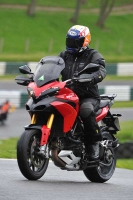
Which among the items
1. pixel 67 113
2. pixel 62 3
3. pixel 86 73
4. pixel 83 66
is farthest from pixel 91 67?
pixel 62 3

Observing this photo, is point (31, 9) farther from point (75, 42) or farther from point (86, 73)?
point (86, 73)

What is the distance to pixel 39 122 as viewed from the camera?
788 centimetres

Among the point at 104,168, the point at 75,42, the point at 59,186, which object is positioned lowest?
the point at 104,168

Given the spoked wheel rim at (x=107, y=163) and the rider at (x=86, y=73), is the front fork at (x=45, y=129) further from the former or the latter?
the spoked wheel rim at (x=107, y=163)

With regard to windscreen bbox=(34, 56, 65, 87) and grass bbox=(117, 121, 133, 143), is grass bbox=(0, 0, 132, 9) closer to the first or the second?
grass bbox=(117, 121, 133, 143)

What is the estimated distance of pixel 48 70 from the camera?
8047 mm

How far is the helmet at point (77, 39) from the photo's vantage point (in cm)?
841

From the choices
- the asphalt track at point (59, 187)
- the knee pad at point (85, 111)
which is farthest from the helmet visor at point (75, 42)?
the asphalt track at point (59, 187)

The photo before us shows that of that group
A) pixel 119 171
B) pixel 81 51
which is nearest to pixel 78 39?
pixel 81 51

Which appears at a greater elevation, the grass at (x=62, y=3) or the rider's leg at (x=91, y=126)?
the rider's leg at (x=91, y=126)

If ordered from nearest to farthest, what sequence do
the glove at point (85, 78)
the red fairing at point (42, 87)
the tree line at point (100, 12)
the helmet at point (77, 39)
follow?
the red fairing at point (42, 87) → the glove at point (85, 78) → the helmet at point (77, 39) → the tree line at point (100, 12)

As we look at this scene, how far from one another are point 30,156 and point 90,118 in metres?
0.99

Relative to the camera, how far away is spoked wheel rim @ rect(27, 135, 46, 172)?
770cm

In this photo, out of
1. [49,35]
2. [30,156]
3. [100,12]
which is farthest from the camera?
[100,12]
